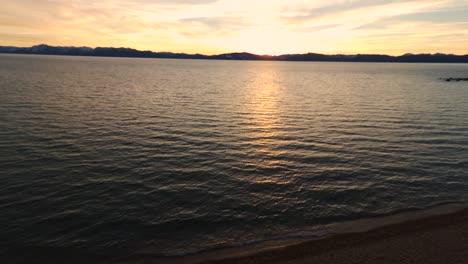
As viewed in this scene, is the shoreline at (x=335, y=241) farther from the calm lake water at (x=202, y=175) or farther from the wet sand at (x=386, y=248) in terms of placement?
the calm lake water at (x=202, y=175)

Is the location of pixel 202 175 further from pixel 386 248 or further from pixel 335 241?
pixel 386 248

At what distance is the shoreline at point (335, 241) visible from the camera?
1684 cm

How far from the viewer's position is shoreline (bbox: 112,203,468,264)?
16844mm

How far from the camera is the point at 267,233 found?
19.8 meters

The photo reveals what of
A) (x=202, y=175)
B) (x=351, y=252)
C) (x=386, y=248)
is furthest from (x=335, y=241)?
(x=202, y=175)

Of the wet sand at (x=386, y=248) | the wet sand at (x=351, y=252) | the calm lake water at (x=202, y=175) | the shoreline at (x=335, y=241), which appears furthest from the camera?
the calm lake water at (x=202, y=175)

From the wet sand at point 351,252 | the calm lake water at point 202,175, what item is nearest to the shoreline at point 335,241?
the wet sand at point 351,252

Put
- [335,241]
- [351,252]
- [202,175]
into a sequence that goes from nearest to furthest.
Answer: [351,252]
[335,241]
[202,175]

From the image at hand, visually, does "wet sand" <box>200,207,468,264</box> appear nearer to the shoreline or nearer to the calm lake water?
the shoreline

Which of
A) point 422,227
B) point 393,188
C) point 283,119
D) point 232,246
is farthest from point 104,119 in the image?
point 422,227

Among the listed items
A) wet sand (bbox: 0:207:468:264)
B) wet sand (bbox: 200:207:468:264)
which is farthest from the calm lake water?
wet sand (bbox: 200:207:468:264)

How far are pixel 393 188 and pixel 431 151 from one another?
13.5 meters

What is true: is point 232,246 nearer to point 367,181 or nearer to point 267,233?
point 267,233

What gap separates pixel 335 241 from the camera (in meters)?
18.3
